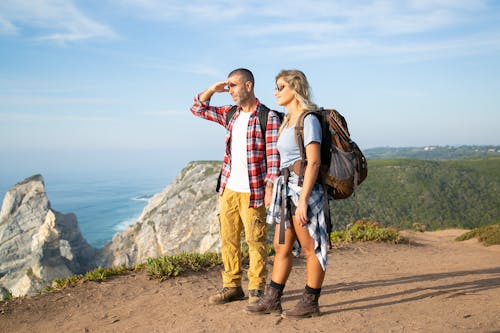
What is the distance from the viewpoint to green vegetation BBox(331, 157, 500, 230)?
32006 millimetres

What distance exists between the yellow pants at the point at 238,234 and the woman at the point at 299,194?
1.82 feet

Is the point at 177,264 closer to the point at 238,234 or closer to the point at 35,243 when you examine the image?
the point at 238,234

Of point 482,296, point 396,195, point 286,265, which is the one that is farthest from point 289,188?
point 396,195

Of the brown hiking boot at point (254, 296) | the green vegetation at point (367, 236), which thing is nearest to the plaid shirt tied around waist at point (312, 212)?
the brown hiking boot at point (254, 296)

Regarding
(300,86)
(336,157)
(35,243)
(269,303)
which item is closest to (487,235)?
(269,303)

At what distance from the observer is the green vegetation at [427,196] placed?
3201cm

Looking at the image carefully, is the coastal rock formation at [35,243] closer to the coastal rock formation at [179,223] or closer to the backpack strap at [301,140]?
the coastal rock formation at [179,223]

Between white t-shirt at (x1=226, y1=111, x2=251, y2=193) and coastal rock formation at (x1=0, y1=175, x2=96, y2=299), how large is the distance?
4588cm

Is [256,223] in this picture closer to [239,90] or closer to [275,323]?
[275,323]

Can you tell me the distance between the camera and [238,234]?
5.11 m

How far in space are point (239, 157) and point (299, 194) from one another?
3.56ft

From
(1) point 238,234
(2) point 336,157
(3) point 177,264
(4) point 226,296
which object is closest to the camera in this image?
(2) point 336,157

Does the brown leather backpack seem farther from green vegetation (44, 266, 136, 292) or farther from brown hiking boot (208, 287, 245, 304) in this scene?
green vegetation (44, 266, 136, 292)

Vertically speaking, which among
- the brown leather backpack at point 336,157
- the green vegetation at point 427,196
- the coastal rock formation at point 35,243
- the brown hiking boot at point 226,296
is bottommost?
the coastal rock formation at point 35,243
